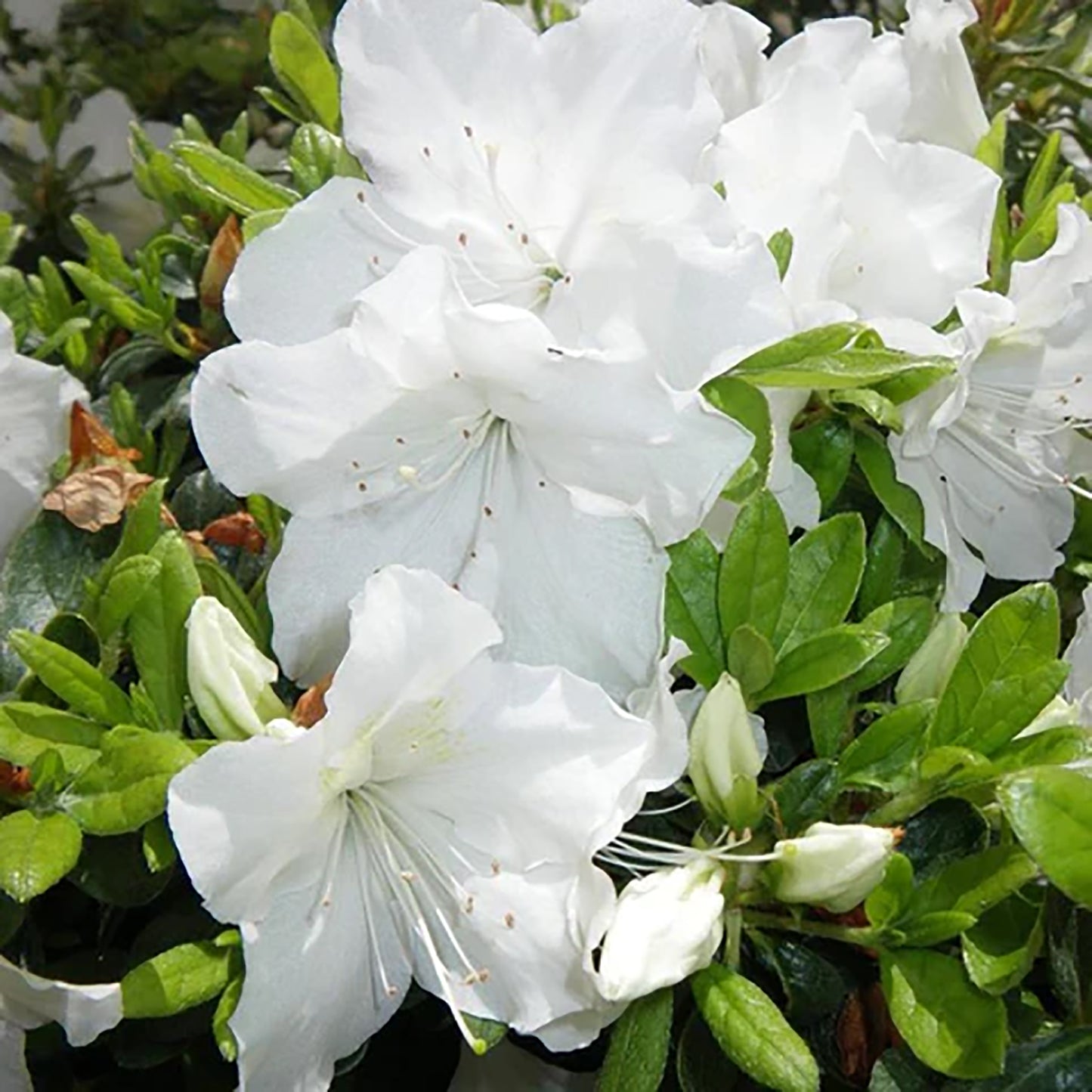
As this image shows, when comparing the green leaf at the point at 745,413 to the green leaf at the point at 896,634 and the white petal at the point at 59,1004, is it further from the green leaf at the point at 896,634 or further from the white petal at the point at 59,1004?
the white petal at the point at 59,1004

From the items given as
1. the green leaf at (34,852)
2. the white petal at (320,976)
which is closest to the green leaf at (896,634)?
the white petal at (320,976)

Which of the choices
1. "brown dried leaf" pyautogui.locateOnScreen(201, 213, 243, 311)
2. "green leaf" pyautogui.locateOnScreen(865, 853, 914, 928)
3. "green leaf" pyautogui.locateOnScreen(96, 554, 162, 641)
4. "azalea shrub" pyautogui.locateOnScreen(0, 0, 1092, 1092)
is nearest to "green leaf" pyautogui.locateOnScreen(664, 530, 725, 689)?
"azalea shrub" pyautogui.locateOnScreen(0, 0, 1092, 1092)

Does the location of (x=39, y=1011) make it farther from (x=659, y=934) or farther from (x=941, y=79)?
(x=941, y=79)

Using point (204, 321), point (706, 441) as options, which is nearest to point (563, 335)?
point (706, 441)

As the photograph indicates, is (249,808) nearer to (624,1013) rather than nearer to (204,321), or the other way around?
(624,1013)

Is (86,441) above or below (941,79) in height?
below

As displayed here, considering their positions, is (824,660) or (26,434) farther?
(26,434)

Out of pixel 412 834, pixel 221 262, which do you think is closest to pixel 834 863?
pixel 412 834
